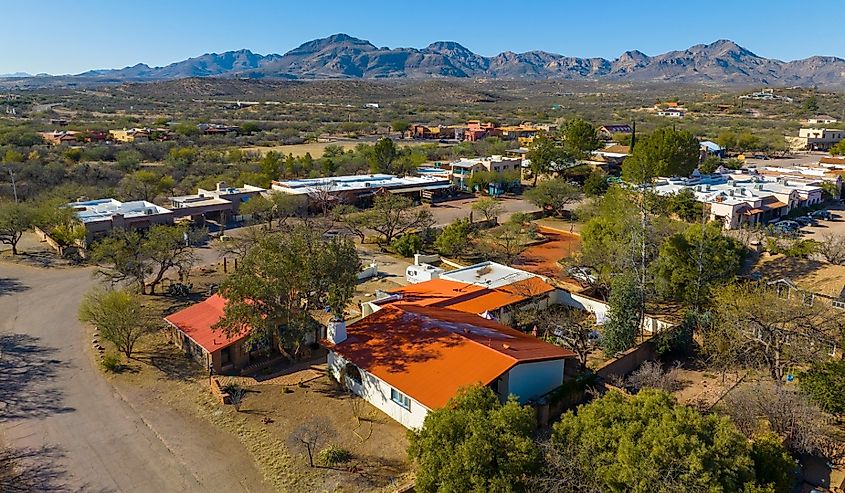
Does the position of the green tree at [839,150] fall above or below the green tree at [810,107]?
below

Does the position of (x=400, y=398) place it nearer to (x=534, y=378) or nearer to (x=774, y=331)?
(x=534, y=378)

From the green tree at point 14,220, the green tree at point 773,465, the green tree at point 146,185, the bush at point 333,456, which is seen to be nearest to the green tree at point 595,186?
the green tree at point 146,185

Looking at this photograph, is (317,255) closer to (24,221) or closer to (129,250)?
(129,250)

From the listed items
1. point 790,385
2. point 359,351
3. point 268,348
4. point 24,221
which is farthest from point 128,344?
point 790,385

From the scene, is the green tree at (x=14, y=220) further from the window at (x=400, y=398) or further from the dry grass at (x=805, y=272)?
the dry grass at (x=805, y=272)

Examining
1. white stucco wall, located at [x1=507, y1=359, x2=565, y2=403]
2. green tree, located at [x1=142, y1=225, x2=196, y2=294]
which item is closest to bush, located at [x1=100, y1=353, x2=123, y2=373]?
green tree, located at [x1=142, y1=225, x2=196, y2=294]

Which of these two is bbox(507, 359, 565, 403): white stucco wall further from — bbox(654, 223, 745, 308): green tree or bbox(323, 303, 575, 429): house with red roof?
bbox(654, 223, 745, 308): green tree
